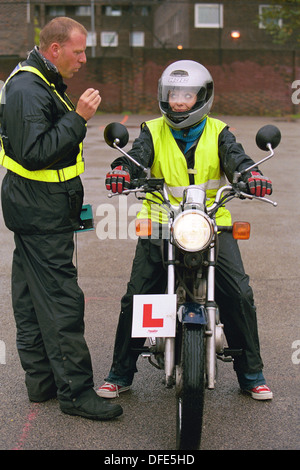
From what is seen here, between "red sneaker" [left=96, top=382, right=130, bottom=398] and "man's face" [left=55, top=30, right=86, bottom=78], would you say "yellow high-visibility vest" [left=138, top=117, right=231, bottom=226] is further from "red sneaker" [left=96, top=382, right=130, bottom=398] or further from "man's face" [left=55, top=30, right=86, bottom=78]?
"red sneaker" [left=96, top=382, right=130, bottom=398]

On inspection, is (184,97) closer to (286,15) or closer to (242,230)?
(242,230)

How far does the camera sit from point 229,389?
4.39 meters

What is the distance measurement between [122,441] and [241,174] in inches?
59.4

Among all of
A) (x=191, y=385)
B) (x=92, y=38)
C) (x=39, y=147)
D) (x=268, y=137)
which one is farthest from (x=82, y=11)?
(x=191, y=385)

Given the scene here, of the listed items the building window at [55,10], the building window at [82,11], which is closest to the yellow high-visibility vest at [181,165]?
the building window at [55,10]

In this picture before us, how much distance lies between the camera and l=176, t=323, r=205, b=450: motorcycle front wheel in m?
3.33

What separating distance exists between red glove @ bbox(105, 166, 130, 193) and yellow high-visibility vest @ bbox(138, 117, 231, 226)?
1.16 feet

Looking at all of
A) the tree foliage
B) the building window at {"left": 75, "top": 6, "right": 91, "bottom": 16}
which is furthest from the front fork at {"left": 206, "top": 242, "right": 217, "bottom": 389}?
the building window at {"left": 75, "top": 6, "right": 91, "bottom": 16}

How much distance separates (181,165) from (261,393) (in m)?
1.40

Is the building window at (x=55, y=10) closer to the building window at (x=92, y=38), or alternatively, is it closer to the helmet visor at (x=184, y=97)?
the building window at (x=92, y=38)

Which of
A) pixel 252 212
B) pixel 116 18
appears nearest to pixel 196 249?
pixel 252 212

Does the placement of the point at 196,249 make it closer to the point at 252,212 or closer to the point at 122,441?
the point at 122,441

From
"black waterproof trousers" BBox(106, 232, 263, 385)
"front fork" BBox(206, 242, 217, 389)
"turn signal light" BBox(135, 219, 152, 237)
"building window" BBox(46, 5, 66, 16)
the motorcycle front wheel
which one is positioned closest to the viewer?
the motorcycle front wheel

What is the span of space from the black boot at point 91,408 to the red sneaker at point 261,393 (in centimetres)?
81
